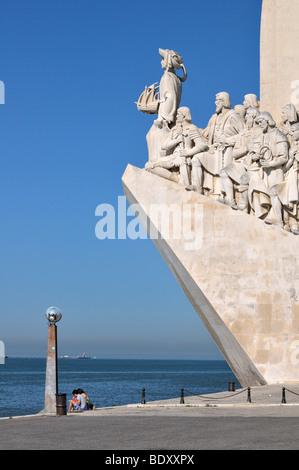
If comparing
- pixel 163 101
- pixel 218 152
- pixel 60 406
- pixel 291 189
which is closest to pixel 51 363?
pixel 60 406

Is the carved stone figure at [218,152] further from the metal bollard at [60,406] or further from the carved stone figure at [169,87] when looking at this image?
the metal bollard at [60,406]

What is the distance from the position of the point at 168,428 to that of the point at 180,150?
786 centimetres

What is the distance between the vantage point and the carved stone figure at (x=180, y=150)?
46.5 ft

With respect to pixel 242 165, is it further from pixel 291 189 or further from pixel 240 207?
pixel 291 189

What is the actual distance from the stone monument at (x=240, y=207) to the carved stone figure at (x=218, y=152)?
19mm

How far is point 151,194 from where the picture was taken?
14.0 metres

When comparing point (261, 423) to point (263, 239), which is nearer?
point (261, 423)

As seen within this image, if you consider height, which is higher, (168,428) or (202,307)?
(202,307)

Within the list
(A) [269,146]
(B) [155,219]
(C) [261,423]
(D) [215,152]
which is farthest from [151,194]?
(C) [261,423]

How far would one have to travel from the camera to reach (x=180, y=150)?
14.3 m

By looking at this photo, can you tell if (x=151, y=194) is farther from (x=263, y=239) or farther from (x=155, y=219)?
(x=263, y=239)
